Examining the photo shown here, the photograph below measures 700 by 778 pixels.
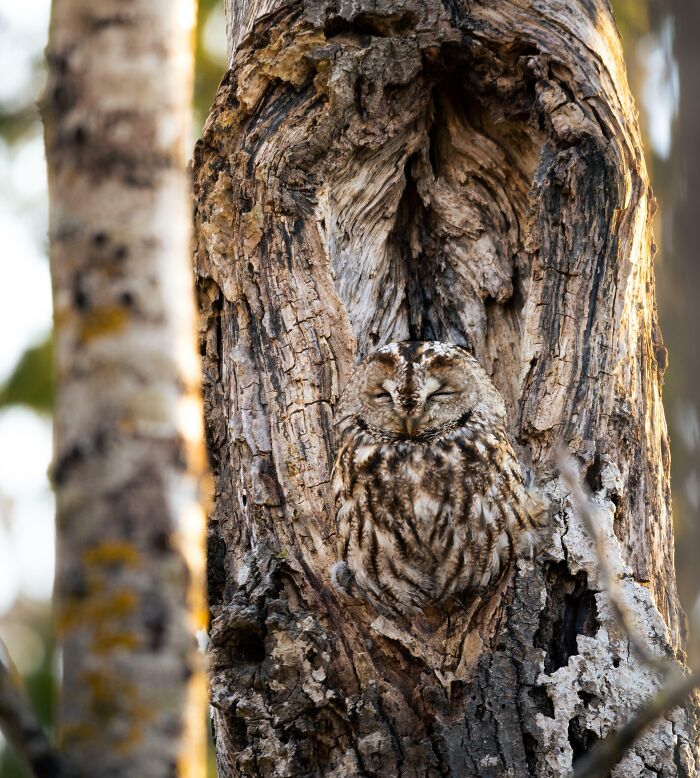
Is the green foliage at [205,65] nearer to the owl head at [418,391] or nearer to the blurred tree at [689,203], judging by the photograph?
the owl head at [418,391]

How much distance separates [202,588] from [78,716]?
10.1 inches

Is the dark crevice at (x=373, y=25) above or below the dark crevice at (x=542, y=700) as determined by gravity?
above

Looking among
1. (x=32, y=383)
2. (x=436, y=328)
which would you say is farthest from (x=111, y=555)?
(x=32, y=383)

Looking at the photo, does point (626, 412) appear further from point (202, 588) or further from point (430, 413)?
point (202, 588)

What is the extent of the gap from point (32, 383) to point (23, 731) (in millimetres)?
4614

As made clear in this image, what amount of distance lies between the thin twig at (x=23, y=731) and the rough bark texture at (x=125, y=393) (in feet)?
0.20

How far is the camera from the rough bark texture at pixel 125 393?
56.1 inches

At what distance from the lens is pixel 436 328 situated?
367cm

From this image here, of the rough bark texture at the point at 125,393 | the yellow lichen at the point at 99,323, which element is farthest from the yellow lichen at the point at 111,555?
the yellow lichen at the point at 99,323

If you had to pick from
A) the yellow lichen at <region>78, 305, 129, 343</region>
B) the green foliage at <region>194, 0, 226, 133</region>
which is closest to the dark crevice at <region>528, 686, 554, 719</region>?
the yellow lichen at <region>78, 305, 129, 343</region>

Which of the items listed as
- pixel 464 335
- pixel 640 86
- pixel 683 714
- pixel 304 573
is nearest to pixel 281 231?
pixel 464 335

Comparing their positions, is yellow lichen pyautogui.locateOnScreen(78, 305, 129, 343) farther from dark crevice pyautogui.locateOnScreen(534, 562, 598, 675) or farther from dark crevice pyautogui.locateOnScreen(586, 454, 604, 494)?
dark crevice pyautogui.locateOnScreen(586, 454, 604, 494)

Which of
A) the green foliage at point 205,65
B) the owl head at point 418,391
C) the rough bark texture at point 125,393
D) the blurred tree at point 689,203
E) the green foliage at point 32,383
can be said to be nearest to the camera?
the rough bark texture at point 125,393

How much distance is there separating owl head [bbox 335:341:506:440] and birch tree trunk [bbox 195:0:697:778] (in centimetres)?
10
